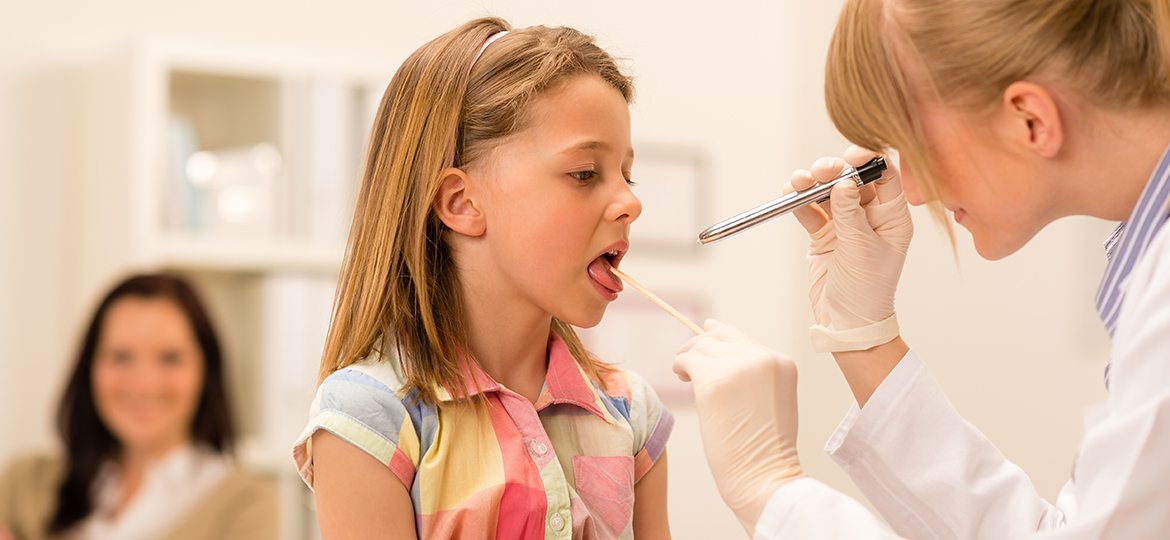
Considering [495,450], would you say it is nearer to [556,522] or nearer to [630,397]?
[556,522]

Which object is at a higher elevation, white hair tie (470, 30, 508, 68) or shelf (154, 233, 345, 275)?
white hair tie (470, 30, 508, 68)

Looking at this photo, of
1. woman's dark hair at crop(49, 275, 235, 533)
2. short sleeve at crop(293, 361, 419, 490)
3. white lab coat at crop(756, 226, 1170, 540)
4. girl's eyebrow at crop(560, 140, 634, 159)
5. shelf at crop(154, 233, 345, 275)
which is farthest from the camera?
shelf at crop(154, 233, 345, 275)

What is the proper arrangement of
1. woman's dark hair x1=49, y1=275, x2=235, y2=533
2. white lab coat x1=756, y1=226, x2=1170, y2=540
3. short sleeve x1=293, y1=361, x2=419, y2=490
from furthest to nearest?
woman's dark hair x1=49, y1=275, x2=235, y2=533 → short sleeve x1=293, y1=361, x2=419, y2=490 → white lab coat x1=756, y1=226, x2=1170, y2=540

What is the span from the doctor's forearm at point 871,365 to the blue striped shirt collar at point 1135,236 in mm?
252

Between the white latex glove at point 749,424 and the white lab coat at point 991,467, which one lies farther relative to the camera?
the white latex glove at point 749,424

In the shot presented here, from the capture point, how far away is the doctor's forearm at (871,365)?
1395 millimetres

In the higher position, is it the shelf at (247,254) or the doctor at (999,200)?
the doctor at (999,200)

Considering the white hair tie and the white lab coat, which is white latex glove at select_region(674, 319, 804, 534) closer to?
the white lab coat

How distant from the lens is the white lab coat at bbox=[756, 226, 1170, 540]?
0.98m

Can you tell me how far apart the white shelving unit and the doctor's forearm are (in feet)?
6.71

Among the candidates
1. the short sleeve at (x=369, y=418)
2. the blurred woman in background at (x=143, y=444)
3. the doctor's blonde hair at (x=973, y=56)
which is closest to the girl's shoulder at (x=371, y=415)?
the short sleeve at (x=369, y=418)

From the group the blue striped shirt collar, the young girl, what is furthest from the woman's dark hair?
the blue striped shirt collar

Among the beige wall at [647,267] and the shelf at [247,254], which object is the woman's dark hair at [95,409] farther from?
the beige wall at [647,267]

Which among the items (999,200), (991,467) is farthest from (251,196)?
(999,200)
